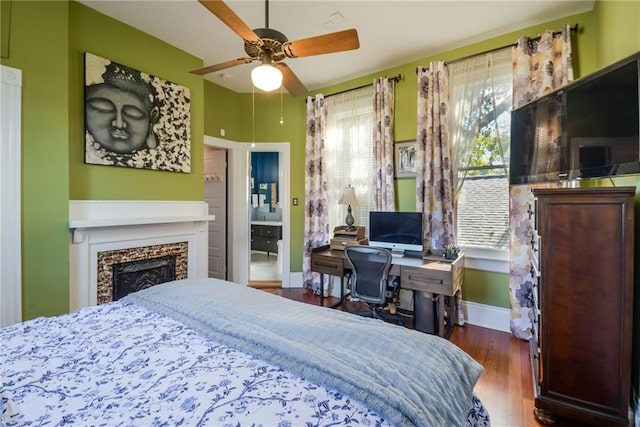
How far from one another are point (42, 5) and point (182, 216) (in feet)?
6.49

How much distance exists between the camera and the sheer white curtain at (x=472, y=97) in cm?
289

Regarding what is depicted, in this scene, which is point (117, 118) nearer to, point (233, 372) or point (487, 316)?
point (233, 372)

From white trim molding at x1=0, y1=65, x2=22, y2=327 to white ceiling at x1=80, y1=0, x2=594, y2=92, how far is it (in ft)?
3.47

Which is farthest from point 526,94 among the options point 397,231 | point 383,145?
point 397,231

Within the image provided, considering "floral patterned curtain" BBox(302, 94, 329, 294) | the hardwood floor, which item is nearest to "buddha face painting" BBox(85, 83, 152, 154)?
"floral patterned curtain" BBox(302, 94, 329, 294)

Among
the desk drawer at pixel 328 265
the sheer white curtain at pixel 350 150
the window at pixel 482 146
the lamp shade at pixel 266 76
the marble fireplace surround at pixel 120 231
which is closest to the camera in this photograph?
the lamp shade at pixel 266 76

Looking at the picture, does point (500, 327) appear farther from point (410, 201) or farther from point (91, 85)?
point (91, 85)

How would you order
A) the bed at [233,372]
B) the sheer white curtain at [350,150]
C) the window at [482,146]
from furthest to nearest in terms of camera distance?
the sheer white curtain at [350,150] < the window at [482,146] < the bed at [233,372]

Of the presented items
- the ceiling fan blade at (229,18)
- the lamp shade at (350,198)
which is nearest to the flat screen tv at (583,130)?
the lamp shade at (350,198)

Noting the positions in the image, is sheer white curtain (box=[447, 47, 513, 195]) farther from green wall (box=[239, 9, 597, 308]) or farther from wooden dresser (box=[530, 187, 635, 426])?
wooden dresser (box=[530, 187, 635, 426])

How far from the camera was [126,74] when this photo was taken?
9.23 ft

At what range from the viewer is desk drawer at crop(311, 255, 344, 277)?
323cm

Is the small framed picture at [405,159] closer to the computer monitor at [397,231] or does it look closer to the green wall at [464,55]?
the green wall at [464,55]

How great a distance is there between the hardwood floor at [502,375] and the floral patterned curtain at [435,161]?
0.93 m
